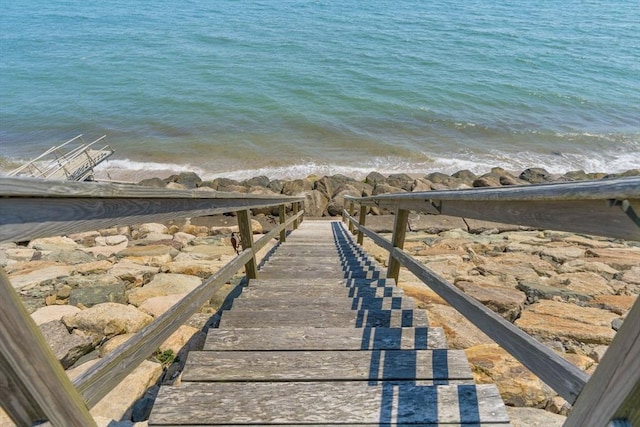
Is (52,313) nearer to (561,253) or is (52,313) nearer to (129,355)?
(129,355)

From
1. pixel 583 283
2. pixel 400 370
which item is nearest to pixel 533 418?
pixel 400 370

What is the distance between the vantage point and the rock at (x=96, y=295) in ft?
12.1

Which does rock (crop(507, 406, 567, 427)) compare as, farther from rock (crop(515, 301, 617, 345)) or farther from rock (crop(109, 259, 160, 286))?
rock (crop(109, 259, 160, 286))

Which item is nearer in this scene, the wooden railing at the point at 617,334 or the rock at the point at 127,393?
the wooden railing at the point at 617,334

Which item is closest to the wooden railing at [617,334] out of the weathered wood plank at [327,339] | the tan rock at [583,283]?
the weathered wood plank at [327,339]

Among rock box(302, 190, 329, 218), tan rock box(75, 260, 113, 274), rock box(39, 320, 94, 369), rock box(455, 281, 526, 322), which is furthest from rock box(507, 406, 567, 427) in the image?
rock box(302, 190, 329, 218)

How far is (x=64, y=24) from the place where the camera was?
56.7 m

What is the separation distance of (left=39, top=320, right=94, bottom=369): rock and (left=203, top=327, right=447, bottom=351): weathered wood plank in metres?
1.41

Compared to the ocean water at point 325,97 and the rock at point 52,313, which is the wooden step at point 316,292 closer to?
the rock at point 52,313

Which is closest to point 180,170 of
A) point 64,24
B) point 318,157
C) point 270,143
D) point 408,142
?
point 270,143

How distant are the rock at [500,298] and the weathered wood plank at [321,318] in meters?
1.60

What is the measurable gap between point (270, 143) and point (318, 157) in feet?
9.65

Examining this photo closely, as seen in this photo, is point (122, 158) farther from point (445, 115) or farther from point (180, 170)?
point (445, 115)

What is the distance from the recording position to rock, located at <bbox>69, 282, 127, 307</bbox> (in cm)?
368
